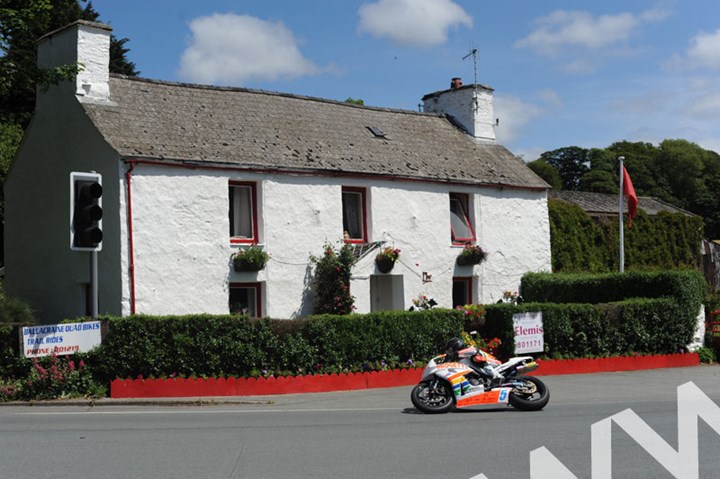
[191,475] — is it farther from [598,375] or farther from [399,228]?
[399,228]

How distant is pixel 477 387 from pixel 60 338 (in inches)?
310

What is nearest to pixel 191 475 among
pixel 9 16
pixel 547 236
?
pixel 9 16

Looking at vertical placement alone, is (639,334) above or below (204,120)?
below

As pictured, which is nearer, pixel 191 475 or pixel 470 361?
pixel 191 475

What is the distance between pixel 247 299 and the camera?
73.4 feet

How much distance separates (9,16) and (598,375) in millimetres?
16034

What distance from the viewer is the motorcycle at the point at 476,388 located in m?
14.1

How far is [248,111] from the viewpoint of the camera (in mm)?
24391

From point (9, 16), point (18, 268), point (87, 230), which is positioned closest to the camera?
point (87, 230)

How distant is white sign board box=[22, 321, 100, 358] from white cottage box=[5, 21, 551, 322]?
3.03 m

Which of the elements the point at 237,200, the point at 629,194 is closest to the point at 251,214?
the point at 237,200

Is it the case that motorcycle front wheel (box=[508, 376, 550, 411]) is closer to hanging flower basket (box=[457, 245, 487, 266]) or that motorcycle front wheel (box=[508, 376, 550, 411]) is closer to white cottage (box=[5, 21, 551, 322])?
white cottage (box=[5, 21, 551, 322])

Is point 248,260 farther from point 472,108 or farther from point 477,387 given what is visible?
point 472,108

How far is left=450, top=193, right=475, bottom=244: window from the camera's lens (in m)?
25.9
